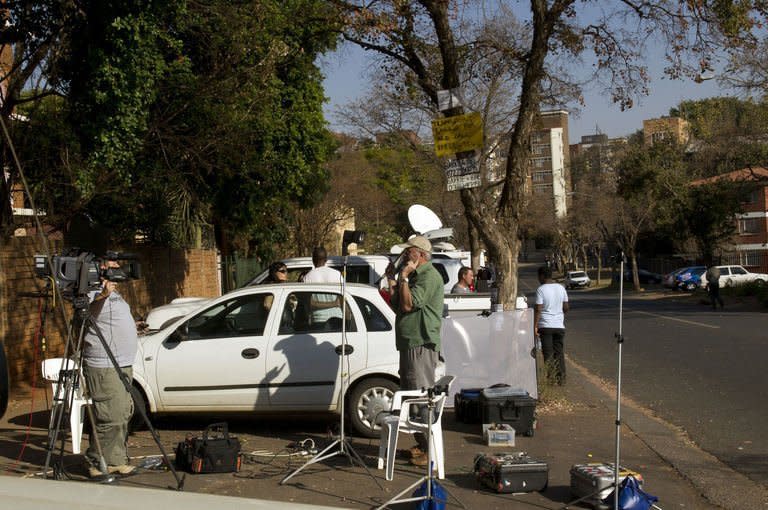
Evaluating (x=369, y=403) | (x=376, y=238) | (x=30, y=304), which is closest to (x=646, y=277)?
(x=376, y=238)

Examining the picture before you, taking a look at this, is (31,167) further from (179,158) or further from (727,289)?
(727,289)

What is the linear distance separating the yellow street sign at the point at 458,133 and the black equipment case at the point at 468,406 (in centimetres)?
302

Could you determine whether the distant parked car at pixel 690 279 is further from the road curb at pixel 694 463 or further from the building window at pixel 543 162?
the road curb at pixel 694 463

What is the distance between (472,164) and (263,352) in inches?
143

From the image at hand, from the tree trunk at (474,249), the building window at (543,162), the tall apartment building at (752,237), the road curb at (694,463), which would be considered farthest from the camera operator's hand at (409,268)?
the building window at (543,162)

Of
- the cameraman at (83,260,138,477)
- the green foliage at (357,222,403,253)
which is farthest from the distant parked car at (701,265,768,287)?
→ the cameraman at (83,260,138,477)

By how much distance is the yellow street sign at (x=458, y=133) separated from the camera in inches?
432

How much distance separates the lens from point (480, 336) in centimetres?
1036

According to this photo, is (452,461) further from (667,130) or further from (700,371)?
(667,130)

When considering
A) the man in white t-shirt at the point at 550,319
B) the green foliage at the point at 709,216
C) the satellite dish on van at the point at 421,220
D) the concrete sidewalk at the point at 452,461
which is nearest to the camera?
the concrete sidewalk at the point at 452,461

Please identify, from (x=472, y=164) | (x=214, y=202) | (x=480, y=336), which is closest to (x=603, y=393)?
(x=480, y=336)

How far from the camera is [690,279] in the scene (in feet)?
166

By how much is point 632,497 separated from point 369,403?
11.8 ft

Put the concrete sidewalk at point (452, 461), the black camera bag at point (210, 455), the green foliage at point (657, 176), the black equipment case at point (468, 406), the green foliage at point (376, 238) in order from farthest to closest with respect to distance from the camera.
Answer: the green foliage at point (657, 176) < the green foliage at point (376, 238) < the black equipment case at point (468, 406) < the black camera bag at point (210, 455) < the concrete sidewalk at point (452, 461)
